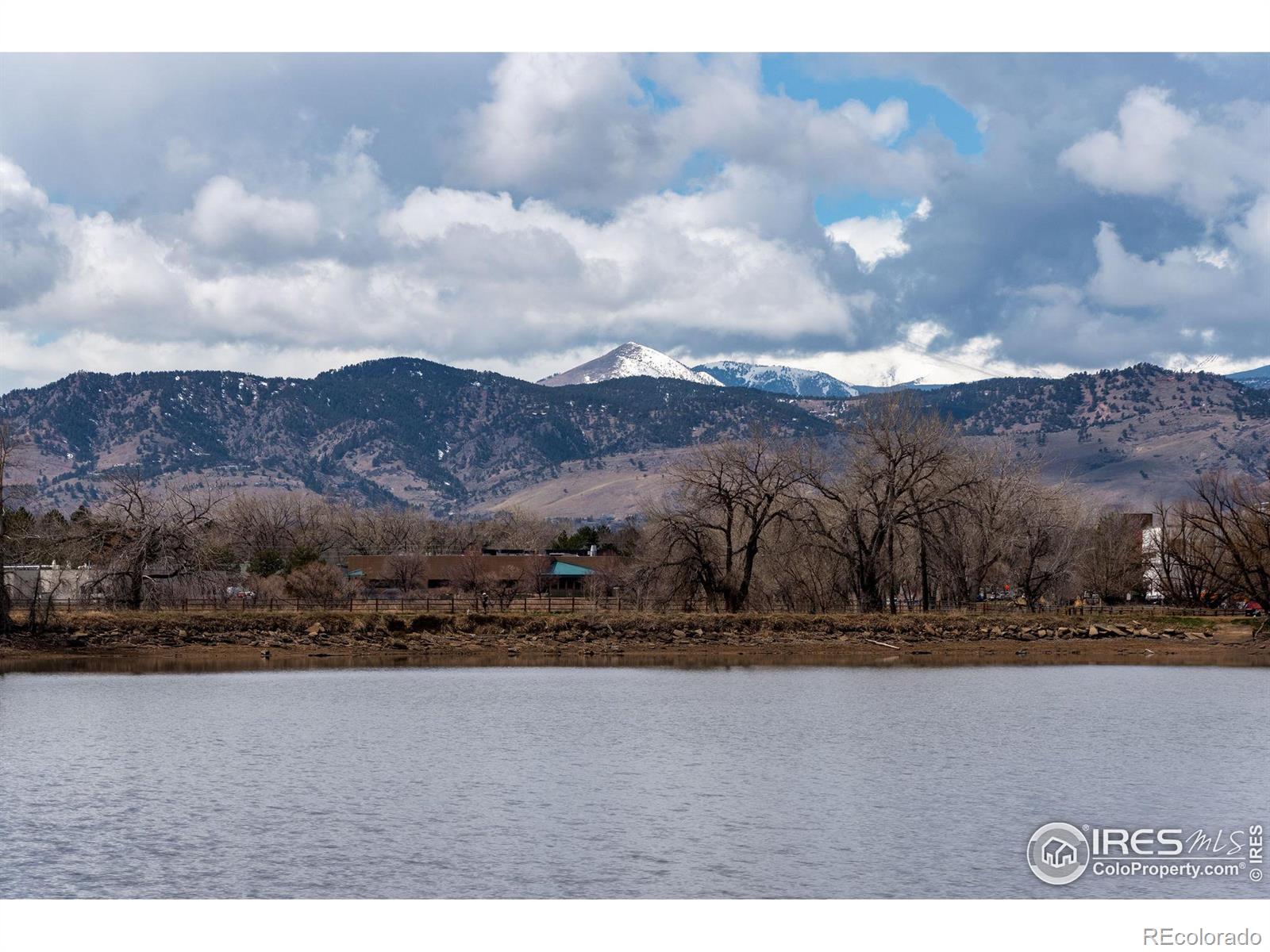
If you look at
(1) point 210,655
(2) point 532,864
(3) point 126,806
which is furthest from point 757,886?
(1) point 210,655

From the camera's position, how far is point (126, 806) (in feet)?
85.0

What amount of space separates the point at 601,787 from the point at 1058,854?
976cm

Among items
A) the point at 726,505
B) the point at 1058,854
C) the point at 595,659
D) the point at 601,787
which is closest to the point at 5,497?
the point at 595,659

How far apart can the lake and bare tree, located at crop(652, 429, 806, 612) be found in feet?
75.1

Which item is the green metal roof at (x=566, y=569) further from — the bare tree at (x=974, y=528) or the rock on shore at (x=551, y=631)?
the rock on shore at (x=551, y=631)

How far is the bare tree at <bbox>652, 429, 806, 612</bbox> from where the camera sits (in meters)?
69.6

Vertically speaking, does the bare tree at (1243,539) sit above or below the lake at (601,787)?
above

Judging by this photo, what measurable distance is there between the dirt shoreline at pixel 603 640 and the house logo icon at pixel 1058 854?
3487 centimetres

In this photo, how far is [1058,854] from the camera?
21.9 metres

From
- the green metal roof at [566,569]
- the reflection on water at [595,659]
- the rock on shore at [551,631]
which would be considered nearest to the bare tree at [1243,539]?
the rock on shore at [551,631]

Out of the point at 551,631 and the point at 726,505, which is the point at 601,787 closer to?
A: the point at 551,631

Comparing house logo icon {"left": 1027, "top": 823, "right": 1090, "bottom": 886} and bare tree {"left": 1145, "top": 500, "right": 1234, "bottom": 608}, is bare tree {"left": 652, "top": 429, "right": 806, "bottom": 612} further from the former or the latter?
house logo icon {"left": 1027, "top": 823, "right": 1090, "bottom": 886}

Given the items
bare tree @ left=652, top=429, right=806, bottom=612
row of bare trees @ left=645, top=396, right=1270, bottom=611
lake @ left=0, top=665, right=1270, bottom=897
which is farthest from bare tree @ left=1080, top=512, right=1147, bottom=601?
lake @ left=0, top=665, right=1270, bottom=897

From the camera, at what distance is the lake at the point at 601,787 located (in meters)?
21.1
